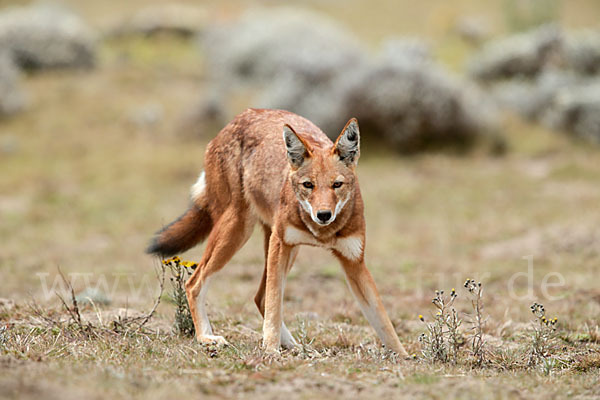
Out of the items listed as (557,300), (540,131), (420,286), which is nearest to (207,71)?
(540,131)

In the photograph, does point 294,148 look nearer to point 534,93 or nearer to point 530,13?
point 534,93

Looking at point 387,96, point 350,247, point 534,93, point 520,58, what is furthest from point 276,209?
point 520,58

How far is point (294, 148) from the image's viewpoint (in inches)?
197

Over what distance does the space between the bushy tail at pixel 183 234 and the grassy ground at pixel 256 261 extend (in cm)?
83

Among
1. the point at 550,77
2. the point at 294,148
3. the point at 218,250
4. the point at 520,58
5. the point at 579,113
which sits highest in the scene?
the point at 520,58

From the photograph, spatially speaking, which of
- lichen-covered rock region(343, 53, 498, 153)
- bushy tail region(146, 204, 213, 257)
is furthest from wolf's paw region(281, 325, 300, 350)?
lichen-covered rock region(343, 53, 498, 153)

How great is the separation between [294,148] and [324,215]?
659 mm

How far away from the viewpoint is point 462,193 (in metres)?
14.7

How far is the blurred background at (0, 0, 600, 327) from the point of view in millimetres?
10508

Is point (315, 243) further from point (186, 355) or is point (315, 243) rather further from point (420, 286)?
point (420, 286)

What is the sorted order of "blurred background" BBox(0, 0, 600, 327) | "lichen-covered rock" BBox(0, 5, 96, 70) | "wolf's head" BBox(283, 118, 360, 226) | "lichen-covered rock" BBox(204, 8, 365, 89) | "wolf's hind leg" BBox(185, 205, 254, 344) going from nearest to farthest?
"wolf's head" BBox(283, 118, 360, 226), "wolf's hind leg" BBox(185, 205, 254, 344), "blurred background" BBox(0, 0, 600, 327), "lichen-covered rock" BBox(204, 8, 365, 89), "lichen-covered rock" BBox(0, 5, 96, 70)

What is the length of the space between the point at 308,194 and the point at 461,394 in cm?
182

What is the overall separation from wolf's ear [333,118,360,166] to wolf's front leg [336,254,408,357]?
84 cm

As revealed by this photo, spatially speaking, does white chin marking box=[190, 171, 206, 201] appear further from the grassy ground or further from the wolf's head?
the wolf's head
